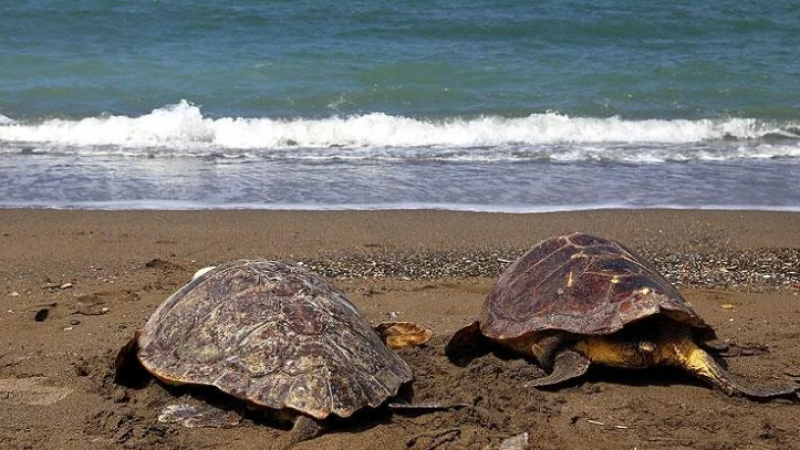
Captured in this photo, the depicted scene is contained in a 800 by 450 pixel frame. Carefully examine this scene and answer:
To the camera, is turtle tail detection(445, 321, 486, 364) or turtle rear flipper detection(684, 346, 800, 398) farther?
turtle tail detection(445, 321, 486, 364)

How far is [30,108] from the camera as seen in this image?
1577 centimetres

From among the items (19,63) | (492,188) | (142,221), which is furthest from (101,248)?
(19,63)

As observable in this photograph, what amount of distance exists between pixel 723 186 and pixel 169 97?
379 inches

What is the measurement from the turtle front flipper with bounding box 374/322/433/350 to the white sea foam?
7.21m

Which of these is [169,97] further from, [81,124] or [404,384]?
[404,384]

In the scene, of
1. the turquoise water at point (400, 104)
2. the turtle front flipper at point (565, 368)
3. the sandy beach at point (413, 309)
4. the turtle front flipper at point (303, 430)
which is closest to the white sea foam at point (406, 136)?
the turquoise water at point (400, 104)

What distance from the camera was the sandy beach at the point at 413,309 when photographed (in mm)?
4805

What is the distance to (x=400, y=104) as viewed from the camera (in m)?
16.7

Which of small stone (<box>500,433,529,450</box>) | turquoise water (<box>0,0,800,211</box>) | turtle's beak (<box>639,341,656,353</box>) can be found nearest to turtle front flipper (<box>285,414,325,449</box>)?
small stone (<box>500,433,529,450</box>)

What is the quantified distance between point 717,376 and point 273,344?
242cm

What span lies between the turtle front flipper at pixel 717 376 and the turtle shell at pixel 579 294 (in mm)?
155

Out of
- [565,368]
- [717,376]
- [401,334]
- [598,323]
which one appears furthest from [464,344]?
[717,376]

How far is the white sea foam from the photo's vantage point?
44.0ft

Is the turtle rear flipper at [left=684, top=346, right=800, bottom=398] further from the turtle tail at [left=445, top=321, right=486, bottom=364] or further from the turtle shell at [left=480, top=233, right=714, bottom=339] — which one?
the turtle tail at [left=445, top=321, right=486, bottom=364]
